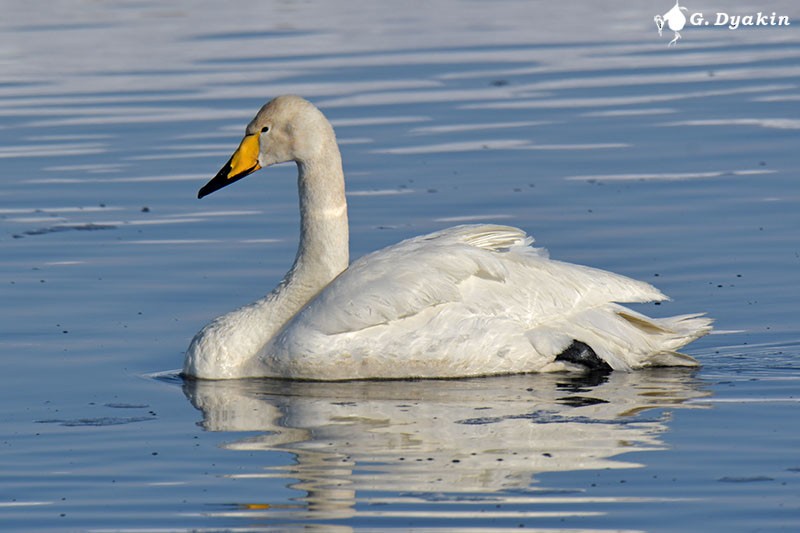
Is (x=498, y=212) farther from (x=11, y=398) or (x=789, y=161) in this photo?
(x=11, y=398)

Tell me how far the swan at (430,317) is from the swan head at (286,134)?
1 cm

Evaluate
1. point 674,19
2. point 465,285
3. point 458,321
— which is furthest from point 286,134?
point 674,19

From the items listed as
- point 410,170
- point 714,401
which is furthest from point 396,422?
point 410,170

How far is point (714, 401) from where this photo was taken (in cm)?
859

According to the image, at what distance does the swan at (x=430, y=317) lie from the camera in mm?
9492

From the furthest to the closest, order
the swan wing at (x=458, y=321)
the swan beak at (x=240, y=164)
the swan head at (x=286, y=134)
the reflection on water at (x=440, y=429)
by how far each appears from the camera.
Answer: the swan beak at (x=240, y=164), the swan head at (x=286, y=134), the swan wing at (x=458, y=321), the reflection on water at (x=440, y=429)

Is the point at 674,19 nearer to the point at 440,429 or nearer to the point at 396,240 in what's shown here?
the point at 396,240

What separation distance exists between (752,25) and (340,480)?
17.5 metres

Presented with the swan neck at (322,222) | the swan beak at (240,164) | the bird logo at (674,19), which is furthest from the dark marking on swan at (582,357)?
the bird logo at (674,19)

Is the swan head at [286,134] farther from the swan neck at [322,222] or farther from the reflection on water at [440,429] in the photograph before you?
the reflection on water at [440,429]

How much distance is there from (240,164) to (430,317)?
65.1 inches

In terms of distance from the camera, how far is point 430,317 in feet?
31.4

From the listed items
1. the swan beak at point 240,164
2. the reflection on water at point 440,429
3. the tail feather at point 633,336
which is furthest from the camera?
the swan beak at point 240,164

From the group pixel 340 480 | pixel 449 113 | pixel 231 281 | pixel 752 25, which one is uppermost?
pixel 752 25
